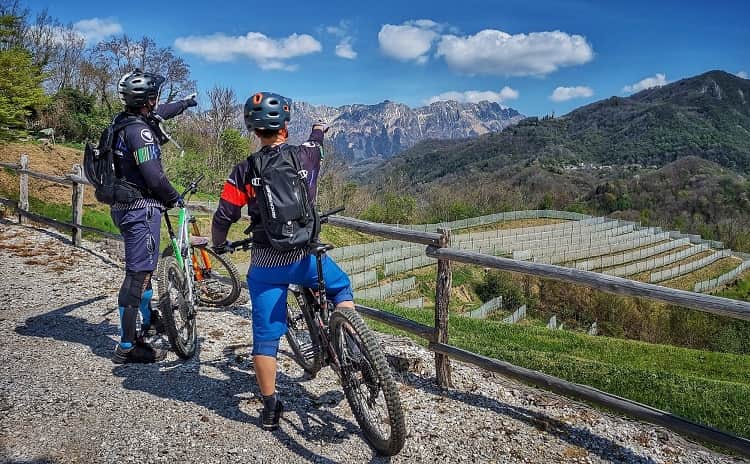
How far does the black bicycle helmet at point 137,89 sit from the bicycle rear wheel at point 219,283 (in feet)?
7.28

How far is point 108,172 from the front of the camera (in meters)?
3.89

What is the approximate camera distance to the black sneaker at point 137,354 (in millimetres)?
4422

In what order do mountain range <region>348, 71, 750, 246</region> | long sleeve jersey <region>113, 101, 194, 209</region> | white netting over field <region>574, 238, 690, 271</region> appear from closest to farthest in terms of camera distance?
long sleeve jersey <region>113, 101, 194, 209</region>
white netting over field <region>574, 238, 690, 271</region>
mountain range <region>348, 71, 750, 246</region>

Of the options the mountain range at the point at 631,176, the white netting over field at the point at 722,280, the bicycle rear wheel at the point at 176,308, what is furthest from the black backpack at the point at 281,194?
the mountain range at the point at 631,176

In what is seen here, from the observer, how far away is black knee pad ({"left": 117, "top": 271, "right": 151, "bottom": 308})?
4137mm

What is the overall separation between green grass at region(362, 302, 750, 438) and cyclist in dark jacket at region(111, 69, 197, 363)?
3811 millimetres

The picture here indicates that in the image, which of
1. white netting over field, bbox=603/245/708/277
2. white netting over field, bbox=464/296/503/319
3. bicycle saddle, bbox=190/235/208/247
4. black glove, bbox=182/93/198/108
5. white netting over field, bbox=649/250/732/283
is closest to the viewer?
bicycle saddle, bbox=190/235/208/247

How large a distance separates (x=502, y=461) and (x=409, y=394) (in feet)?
3.44

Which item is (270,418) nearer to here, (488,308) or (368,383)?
(368,383)

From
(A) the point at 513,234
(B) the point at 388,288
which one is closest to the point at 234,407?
(B) the point at 388,288

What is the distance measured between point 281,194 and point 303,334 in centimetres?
155

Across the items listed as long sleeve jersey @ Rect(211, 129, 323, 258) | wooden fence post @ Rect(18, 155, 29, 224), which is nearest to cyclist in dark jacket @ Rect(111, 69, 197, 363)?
long sleeve jersey @ Rect(211, 129, 323, 258)

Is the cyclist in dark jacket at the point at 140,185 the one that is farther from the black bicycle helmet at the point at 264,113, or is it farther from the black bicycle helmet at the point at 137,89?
the black bicycle helmet at the point at 264,113

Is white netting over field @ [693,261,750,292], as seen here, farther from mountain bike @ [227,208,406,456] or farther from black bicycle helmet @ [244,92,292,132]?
black bicycle helmet @ [244,92,292,132]
